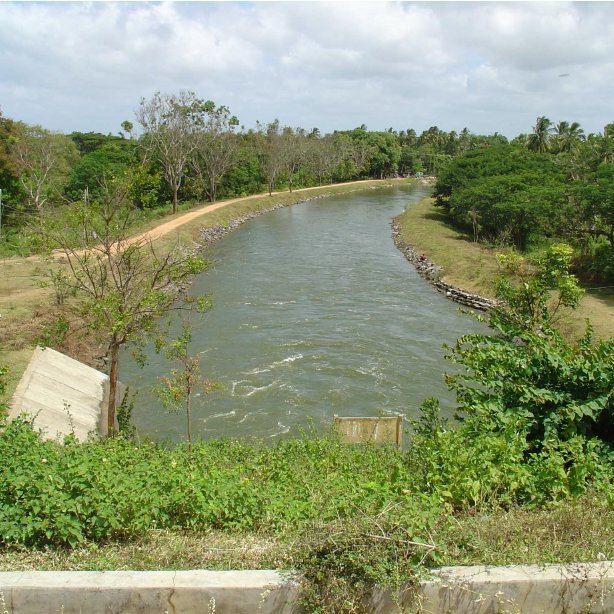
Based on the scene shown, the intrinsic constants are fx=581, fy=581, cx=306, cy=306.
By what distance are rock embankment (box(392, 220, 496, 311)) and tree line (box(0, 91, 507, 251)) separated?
49.7ft

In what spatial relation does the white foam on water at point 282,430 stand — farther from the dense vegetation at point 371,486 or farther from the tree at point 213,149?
the tree at point 213,149

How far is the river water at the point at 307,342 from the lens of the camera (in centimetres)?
1588

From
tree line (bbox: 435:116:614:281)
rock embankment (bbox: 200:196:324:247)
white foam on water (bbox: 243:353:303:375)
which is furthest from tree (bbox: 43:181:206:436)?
rock embankment (bbox: 200:196:324:247)

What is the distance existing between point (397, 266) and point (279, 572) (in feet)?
108

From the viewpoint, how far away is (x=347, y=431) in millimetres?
11742

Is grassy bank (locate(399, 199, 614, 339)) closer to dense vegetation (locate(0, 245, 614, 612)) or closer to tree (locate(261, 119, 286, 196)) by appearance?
dense vegetation (locate(0, 245, 614, 612))

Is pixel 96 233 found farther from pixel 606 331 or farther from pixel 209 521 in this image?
pixel 606 331

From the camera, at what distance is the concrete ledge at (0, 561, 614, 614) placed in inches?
166

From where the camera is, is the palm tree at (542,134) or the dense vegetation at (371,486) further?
the palm tree at (542,134)

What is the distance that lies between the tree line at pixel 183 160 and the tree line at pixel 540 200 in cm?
2113

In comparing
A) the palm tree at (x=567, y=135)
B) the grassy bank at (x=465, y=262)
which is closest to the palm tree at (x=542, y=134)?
the palm tree at (x=567, y=135)

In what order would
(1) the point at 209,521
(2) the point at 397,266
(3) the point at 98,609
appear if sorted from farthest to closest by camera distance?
(2) the point at 397,266
(1) the point at 209,521
(3) the point at 98,609

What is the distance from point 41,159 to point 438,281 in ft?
91.1

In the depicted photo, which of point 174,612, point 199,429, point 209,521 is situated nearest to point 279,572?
point 174,612
